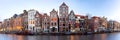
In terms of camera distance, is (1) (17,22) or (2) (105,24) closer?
(1) (17,22)

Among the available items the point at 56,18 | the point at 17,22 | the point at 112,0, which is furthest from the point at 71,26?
the point at 112,0

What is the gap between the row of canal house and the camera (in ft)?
25.8

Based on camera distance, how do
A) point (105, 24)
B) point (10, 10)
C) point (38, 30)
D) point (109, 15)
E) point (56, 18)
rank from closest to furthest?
point (10, 10)
point (109, 15)
point (105, 24)
point (38, 30)
point (56, 18)

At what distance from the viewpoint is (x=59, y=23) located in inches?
398

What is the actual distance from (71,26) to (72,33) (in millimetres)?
479

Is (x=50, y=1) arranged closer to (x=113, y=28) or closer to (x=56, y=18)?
(x=113, y=28)

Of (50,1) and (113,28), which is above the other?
(50,1)

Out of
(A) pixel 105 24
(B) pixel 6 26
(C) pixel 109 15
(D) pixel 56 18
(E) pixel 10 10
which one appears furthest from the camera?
(D) pixel 56 18

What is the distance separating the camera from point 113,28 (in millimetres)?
8758

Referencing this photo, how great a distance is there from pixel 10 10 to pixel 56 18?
15.4ft

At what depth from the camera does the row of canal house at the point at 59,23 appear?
25.8ft

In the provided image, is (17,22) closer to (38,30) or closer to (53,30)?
(38,30)

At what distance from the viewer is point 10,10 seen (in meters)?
5.92

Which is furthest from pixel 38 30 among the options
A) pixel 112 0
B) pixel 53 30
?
pixel 112 0
